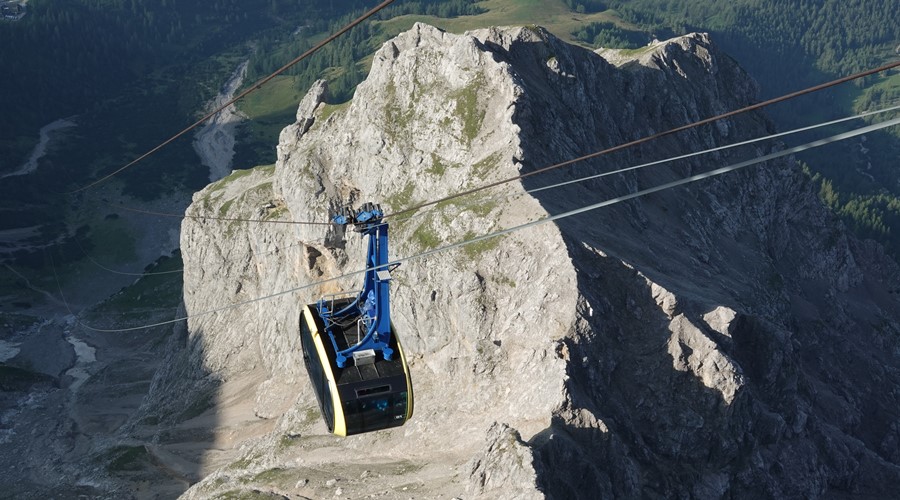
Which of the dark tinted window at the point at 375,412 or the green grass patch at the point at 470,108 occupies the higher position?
the green grass patch at the point at 470,108

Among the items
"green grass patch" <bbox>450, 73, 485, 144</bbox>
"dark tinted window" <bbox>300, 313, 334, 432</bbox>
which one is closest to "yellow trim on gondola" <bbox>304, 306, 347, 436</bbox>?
"dark tinted window" <bbox>300, 313, 334, 432</bbox>

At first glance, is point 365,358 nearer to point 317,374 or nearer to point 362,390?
point 362,390

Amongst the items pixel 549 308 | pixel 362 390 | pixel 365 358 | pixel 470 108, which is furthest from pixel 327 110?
pixel 362 390

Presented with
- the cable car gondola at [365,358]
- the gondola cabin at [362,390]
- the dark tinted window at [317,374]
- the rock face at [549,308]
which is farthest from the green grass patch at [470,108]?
the gondola cabin at [362,390]

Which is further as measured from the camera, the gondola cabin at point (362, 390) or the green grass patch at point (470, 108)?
the green grass patch at point (470, 108)

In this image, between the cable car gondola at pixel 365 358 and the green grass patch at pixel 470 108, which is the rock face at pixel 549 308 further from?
the cable car gondola at pixel 365 358

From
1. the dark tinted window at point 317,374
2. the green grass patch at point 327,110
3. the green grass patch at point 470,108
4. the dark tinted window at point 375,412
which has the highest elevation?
the green grass patch at point 327,110
